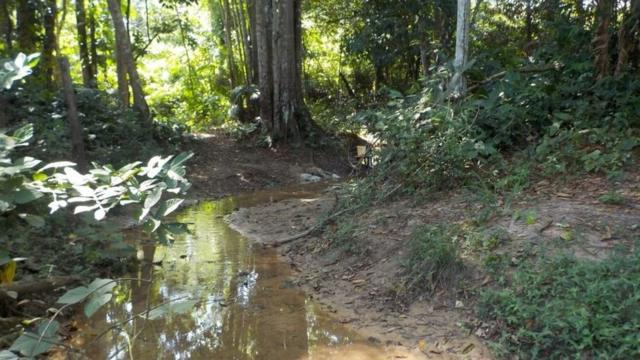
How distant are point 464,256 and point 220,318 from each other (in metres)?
2.38

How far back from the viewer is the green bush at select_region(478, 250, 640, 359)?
3646 millimetres

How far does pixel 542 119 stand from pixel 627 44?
1.54 m

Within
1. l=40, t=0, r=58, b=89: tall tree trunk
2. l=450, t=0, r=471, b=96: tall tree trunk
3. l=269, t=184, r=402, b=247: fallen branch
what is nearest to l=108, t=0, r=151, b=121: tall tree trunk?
l=40, t=0, r=58, b=89: tall tree trunk

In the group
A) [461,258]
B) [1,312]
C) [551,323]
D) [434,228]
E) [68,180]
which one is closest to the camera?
[68,180]

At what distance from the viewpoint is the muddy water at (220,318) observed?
4.38 m

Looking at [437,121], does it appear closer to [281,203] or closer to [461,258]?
[461,258]

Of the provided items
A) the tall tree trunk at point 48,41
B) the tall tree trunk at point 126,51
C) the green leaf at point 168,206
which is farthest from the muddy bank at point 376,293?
the tall tree trunk at point 48,41

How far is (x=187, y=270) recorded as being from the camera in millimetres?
6480

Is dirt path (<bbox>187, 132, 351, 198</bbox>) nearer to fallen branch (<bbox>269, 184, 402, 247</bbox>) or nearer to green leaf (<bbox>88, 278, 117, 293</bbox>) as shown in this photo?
fallen branch (<bbox>269, 184, 402, 247</bbox>)

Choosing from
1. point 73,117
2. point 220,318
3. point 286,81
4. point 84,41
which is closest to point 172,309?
point 220,318

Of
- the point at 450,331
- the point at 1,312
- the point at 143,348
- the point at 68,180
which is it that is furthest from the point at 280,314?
the point at 68,180

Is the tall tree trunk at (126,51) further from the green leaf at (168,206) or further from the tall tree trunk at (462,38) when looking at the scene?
the green leaf at (168,206)

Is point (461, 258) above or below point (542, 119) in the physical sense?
below

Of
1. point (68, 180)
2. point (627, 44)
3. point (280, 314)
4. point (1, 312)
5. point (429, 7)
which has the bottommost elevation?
point (280, 314)
